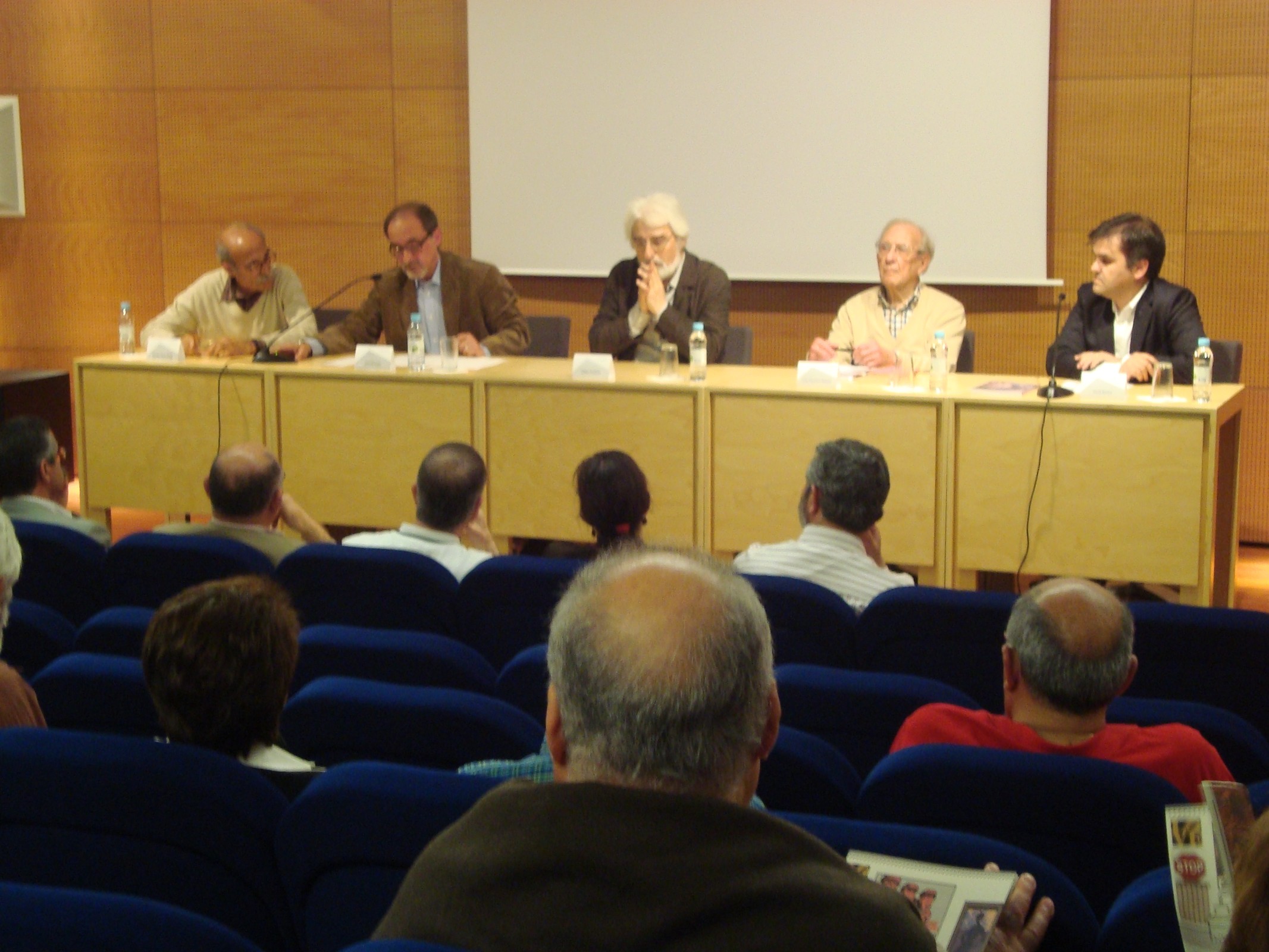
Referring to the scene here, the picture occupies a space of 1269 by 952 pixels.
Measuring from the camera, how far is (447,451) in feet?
10.8

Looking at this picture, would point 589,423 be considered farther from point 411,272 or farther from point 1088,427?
point 1088,427

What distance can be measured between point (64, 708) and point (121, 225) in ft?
18.5

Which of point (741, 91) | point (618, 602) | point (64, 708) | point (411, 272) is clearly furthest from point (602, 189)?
point (618, 602)

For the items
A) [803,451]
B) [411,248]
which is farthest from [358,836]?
[411,248]

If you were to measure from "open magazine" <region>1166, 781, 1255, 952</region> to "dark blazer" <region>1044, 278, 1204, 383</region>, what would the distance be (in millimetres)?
A: 3320

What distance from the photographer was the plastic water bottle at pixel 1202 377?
4184 mm

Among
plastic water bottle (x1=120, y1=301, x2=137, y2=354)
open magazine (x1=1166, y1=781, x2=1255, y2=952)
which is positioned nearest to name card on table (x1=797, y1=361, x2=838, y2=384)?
plastic water bottle (x1=120, y1=301, x2=137, y2=354)

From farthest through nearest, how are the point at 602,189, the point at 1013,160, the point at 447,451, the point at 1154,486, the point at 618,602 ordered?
the point at 602,189 → the point at 1013,160 → the point at 1154,486 → the point at 447,451 → the point at 618,602

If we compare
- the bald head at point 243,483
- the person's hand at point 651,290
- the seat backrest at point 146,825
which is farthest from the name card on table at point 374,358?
the seat backrest at point 146,825

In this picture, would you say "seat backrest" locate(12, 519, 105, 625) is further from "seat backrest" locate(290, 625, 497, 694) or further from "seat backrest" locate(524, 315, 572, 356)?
"seat backrest" locate(524, 315, 572, 356)

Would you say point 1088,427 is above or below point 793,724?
above

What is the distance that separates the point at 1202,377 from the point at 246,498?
2683 mm

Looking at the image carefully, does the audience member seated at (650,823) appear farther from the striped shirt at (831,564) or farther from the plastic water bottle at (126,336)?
the plastic water bottle at (126,336)

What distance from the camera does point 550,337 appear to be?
568 cm
